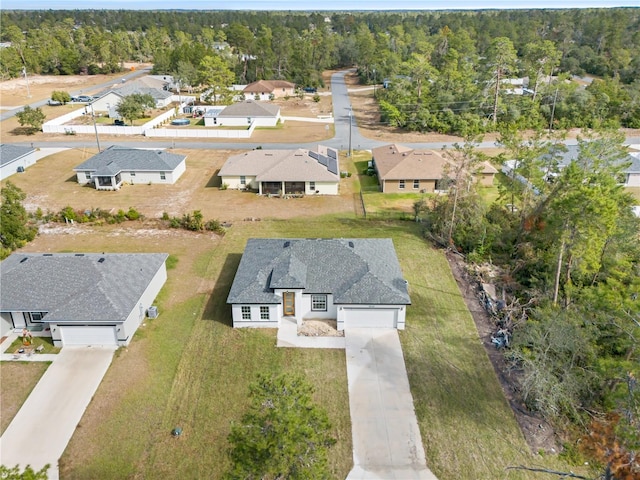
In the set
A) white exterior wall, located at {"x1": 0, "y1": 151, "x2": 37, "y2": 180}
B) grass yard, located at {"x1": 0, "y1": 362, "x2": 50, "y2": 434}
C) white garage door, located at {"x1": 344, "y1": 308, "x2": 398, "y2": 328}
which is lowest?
grass yard, located at {"x1": 0, "y1": 362, "x2": 50, "y2": 434}

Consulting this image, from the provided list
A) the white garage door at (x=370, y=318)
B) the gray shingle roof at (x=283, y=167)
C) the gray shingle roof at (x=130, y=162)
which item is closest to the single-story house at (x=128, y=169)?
the gray shingle roof at (x=130, y=162)

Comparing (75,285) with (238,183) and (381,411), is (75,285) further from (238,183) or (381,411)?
(238,183)

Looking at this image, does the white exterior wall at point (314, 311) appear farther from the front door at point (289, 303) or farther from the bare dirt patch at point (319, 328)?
the front door at point (289, 303)

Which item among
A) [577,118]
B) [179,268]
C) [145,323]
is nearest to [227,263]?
[179,268]

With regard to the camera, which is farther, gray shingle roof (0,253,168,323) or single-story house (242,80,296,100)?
single-story house (242,80,296,100)

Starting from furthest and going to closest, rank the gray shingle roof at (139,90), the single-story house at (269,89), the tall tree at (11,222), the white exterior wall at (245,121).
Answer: the single-story house at (269,89) → the gray shingle roof at (139,90) → the white exterior wall at (245,121) → the tall tree at (11,222)

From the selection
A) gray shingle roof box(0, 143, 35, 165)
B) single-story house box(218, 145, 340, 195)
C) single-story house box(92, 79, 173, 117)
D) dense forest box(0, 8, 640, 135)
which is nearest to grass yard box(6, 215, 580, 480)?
single-story house box(218, 145, 340, 195)

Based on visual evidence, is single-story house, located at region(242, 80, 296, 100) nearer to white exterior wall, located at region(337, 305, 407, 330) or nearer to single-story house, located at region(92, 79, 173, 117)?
single-story house, located at region(92, 79, 173, 117)

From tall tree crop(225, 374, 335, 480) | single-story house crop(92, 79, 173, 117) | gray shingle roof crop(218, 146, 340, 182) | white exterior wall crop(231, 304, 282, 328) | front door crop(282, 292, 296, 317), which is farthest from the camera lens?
single-story house crop(92, 79, 173, 117)
